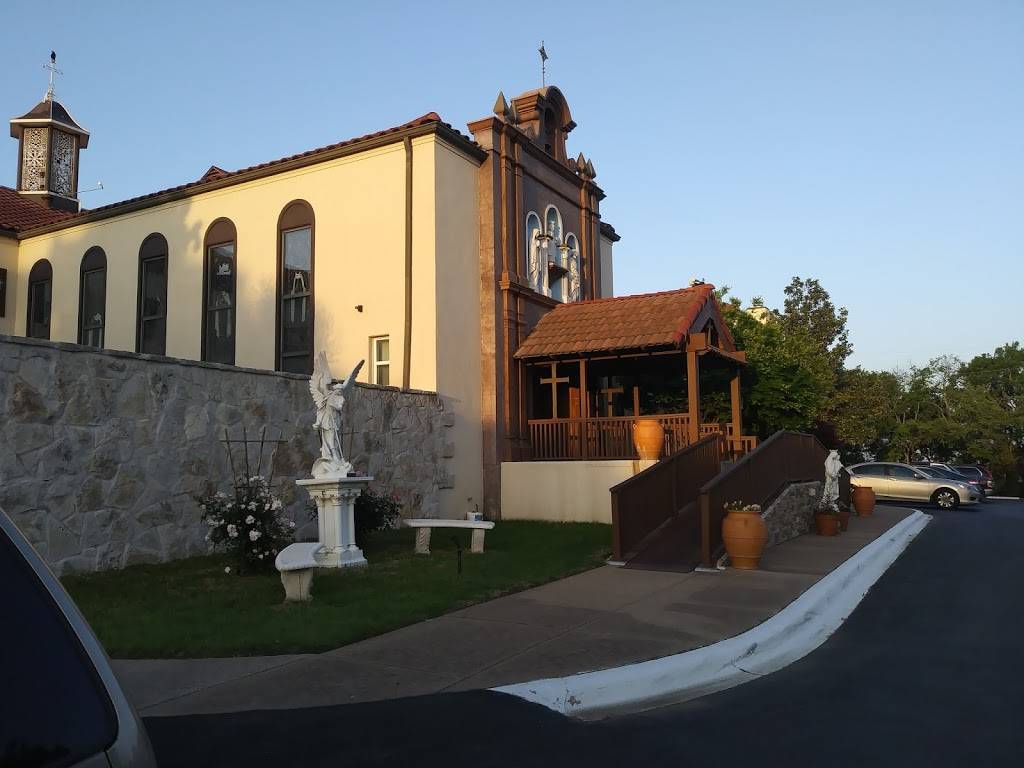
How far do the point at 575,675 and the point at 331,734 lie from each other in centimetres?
182

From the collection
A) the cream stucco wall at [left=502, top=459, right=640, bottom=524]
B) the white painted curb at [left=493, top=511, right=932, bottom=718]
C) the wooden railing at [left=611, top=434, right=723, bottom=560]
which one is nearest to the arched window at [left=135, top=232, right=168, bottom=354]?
the cream stucco wall at [left=502, top=459, right=640, bottom=524]

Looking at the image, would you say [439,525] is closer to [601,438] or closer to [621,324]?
[601,438]

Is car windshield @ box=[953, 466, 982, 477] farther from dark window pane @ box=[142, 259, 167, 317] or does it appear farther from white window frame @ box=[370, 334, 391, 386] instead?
dark window pane @ box=[142, 259, 167, 317]

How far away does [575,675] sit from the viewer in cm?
570

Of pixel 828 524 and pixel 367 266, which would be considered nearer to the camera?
pixel 828 524

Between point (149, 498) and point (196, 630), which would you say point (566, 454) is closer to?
point (149, 498)

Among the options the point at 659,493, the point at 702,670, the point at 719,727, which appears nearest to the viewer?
the point at 719,727

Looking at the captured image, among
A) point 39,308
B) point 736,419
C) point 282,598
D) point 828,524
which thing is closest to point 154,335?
point 39,308

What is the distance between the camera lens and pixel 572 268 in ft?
70.8

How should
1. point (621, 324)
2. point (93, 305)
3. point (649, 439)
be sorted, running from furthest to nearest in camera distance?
point (93, 305) → point (621, 324) → point (649, 439)

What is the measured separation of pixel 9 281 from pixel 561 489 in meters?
17.4

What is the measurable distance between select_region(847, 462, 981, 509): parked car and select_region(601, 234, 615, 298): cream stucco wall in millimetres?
10576

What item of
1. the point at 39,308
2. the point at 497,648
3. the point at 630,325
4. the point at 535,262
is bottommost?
the point at 497,648

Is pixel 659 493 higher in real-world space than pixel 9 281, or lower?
lower
